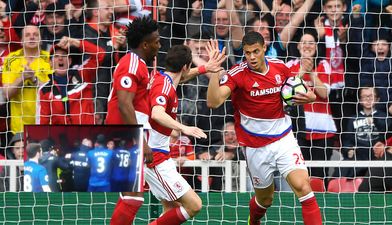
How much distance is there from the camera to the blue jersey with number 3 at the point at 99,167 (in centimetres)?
881

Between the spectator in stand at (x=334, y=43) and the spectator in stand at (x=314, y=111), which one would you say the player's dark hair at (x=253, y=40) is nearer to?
the spectator in stand at (x=314, y=111)

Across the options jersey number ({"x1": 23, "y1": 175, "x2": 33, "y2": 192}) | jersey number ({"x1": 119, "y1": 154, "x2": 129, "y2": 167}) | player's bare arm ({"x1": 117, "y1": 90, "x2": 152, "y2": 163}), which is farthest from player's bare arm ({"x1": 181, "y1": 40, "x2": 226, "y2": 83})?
jersey number ({"x1": 23, "y1": 175, "x2": 33, "y2": 192})

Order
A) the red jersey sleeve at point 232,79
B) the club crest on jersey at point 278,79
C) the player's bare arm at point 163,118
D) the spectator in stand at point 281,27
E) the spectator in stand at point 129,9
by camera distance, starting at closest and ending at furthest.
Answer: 1. the player's bare arm at point 163,118
2. the red jersey sleeve at point 232,79
3. the club crest on jersey at point 278,79
4. the spectator in stand at point 129,9
5. the spectator in stand at point 281,27

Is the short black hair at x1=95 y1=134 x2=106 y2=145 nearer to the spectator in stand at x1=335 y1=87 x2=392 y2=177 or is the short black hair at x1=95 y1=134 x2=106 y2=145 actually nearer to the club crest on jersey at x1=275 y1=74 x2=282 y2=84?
the club crest on jersey at x1=275 y1=74 x2=282 y2=84

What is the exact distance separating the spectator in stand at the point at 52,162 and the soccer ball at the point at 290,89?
240cm

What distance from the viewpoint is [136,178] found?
29.2 ft

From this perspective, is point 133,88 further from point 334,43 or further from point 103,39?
point 334,43

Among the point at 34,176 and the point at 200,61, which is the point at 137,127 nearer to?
the point at 34,176

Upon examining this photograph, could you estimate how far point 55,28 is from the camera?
12719 millimetres

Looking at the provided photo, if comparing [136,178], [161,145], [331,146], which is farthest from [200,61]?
[136,178]

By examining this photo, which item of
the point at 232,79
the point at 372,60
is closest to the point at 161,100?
the point at 232,79

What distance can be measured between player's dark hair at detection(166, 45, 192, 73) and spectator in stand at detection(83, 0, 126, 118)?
8.05ft

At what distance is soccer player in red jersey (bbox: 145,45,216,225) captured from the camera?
9.84 m

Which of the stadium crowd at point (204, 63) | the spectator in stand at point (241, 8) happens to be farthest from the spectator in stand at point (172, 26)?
the spectator in stand at point (241, 8)
